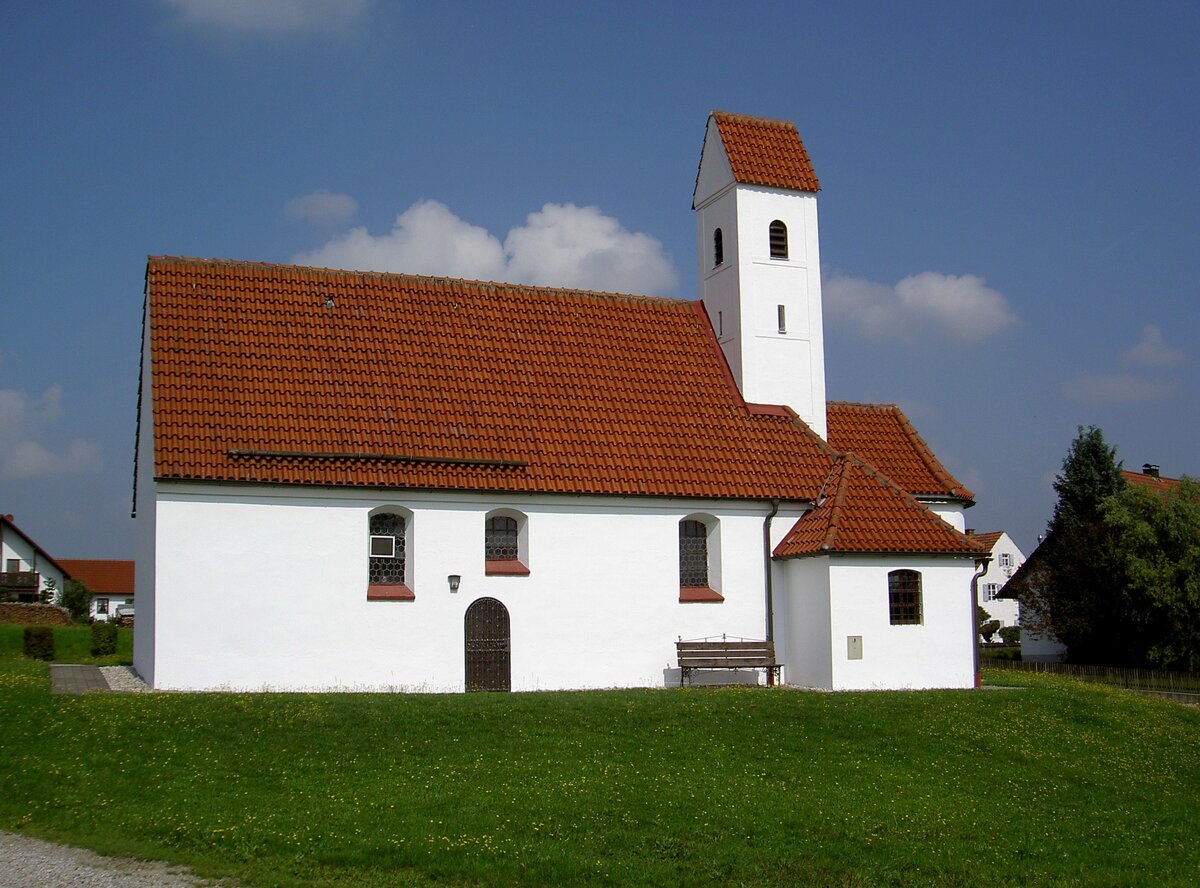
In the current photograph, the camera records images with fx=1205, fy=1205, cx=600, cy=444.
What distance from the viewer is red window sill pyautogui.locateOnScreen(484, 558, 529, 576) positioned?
23594mm

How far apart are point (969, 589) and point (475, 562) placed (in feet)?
33.8

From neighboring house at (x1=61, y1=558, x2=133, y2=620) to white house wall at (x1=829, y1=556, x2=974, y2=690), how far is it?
239 feet

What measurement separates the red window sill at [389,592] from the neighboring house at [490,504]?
0.06 meters

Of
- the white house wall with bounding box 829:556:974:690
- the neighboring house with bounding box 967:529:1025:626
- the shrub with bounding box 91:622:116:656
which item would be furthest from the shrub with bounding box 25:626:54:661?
the neighboring house with bounding box 967:529:1025:626

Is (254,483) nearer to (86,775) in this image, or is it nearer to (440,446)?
(440,446)

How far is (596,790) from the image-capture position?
1457 cm

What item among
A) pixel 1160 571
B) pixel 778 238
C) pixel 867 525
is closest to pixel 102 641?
pixel 778 238

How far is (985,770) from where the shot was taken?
17125 millimetres

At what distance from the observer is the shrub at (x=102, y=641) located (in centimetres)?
3531

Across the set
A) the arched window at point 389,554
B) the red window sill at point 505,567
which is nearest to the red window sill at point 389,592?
the arched window at point 389,554

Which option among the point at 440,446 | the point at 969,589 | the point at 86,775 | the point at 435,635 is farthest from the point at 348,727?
the point at 969,589

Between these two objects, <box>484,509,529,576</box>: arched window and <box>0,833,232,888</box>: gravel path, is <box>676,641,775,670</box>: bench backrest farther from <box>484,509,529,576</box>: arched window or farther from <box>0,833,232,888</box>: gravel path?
<box>0,833,232,888</box>: gravel path

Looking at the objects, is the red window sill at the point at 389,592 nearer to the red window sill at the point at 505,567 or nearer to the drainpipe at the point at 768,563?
the red window sill at the point at 505,567

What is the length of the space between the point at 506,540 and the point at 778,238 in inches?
420
